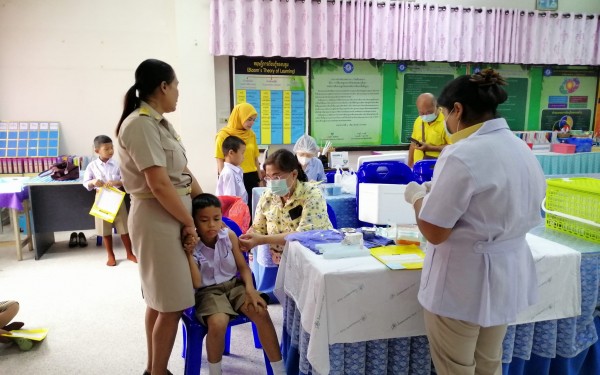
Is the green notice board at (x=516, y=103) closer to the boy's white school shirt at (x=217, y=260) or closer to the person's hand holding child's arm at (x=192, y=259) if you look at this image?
the boy's white school shirt at (x=217, y=260)

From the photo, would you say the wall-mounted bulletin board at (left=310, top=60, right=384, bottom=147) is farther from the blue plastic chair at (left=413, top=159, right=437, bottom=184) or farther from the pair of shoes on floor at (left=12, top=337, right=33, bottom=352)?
the pair of shoes on floor at (left=12, top=337, right=33, bottom=352)

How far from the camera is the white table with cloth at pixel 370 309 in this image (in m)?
1.65

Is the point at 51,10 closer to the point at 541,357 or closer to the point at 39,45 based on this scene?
the point at 39,45

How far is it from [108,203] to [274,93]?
2.16m

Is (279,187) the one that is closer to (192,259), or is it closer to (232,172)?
(192,259)

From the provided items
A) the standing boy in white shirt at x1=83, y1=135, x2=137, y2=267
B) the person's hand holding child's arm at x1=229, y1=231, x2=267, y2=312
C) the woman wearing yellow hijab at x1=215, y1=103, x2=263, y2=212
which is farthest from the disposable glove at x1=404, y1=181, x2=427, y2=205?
the standing boy in white shirt at x1=83, y1=135, x2=137, y2=267

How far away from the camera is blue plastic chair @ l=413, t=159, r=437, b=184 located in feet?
10.2

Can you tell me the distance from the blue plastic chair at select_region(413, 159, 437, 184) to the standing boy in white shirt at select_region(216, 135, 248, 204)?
138 centimetres

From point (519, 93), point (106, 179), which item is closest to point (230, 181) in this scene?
point (106, 179)

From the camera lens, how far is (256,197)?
3473 mm

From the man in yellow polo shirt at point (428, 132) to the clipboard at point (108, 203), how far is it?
2.69 m

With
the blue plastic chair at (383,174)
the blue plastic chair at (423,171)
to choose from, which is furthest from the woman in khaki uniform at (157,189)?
the blue plastic chair at (423,171)

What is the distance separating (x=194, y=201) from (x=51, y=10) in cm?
384

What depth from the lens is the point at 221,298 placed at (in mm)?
2102
